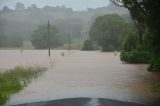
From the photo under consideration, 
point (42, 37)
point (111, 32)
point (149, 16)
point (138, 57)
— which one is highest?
point (111, 32)

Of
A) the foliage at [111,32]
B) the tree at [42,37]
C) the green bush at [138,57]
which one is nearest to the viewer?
the green bush at [138,57]

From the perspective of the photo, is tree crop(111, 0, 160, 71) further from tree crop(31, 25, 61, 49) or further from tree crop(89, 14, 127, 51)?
tree crop(31, 25, 61, 49)

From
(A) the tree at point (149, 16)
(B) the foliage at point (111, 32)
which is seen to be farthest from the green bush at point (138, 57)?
(B) the foliage at point (111, 32)

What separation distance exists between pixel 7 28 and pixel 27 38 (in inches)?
584

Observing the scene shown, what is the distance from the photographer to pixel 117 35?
103m

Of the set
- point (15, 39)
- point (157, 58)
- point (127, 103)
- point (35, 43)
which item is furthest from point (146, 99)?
point (15, 39)

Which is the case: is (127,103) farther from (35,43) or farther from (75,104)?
(35,43)

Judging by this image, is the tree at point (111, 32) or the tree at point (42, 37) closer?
the tree at point (111, 32)

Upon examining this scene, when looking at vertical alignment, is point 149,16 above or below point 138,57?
above

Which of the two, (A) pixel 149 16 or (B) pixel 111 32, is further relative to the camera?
(B) pixel 111 32

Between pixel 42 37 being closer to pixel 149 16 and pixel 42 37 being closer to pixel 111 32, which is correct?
pixel 111 32

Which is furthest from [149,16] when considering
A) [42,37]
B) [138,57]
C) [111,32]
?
[42,37]

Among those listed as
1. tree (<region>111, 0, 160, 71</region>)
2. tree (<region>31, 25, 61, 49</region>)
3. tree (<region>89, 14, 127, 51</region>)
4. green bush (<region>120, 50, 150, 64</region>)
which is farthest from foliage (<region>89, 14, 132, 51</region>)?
tree (<region>111, 0, 160, 71</region>)

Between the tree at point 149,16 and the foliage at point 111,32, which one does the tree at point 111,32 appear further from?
the tree at point 149,16
